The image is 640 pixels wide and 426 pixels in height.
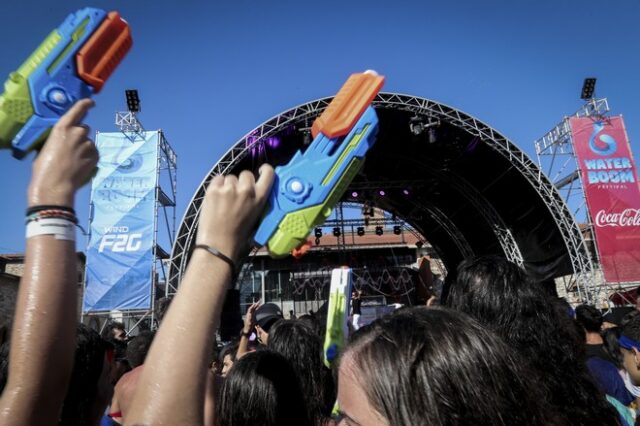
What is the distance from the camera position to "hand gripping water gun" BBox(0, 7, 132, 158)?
1.11 metres

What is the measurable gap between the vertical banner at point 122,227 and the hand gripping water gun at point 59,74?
31.3ft

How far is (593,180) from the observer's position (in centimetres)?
1131

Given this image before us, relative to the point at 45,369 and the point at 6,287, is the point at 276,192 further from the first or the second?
the point at 6,287

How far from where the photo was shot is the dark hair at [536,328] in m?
1.21

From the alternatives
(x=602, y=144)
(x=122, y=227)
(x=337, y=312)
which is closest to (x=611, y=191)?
(x=602, y=144)

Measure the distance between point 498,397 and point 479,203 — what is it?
1366 centimetres

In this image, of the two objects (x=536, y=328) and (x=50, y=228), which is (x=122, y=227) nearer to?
(x=50, y=228)

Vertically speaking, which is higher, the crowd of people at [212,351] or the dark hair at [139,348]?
the crowd of people at [212,351]

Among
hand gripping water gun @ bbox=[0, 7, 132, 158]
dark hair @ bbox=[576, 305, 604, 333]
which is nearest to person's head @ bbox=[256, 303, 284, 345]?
dark hair @ bbox=[576, 305, 604, 333]

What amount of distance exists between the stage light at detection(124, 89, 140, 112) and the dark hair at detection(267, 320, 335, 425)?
11.1 metres

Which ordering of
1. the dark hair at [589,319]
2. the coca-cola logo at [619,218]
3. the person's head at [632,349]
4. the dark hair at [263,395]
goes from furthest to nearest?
the coca-cola logo at [619,218]
the dark hair at [589,319]
the person's head at [632,349]
the dark hair at [263,395]

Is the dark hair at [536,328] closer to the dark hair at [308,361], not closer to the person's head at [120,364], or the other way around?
the dark hair at [308,361]

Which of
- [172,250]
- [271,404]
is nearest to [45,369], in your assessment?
[271,404]

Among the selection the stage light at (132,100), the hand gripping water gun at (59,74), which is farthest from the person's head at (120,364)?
the stage light at (132,100)
